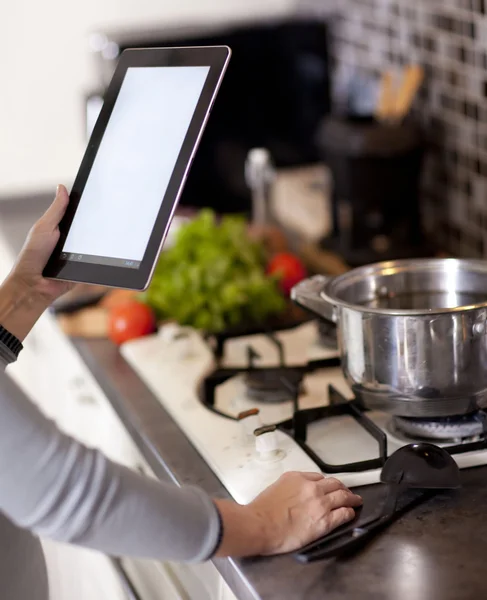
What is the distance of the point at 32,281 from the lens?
3.75 feet

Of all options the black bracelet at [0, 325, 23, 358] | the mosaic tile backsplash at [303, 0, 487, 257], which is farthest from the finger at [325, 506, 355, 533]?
the mosaic tile backsplash at [303, 0, 487, 257]

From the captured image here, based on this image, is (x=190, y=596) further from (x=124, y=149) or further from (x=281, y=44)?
(x=281, y=44)

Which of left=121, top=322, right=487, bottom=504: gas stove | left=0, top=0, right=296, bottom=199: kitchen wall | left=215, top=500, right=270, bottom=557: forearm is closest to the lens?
left=215, top=500, right=270, bottom=557: forearm

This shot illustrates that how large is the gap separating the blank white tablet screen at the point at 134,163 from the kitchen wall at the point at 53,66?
1.71 meters

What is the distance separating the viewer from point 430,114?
194 cm

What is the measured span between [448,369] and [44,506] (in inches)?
19.7

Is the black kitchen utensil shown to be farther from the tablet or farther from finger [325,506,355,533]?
the tablet

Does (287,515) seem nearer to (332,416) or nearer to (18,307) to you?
(332,416)

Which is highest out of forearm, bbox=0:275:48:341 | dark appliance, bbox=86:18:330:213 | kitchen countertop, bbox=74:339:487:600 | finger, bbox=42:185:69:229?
dark appliance, bbox=86:18:330:213

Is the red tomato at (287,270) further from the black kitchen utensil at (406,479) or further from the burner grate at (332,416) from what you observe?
the black kitchen utensil at (406,479)

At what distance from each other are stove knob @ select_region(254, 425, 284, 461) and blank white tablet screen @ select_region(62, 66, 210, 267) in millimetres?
255

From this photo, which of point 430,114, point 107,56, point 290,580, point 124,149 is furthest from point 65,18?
point 290,580

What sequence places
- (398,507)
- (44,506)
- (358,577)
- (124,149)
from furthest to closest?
(124,149) → (398,507) → (358,577) → (44,506)

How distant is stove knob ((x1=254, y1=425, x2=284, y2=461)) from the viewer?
1092 mm
